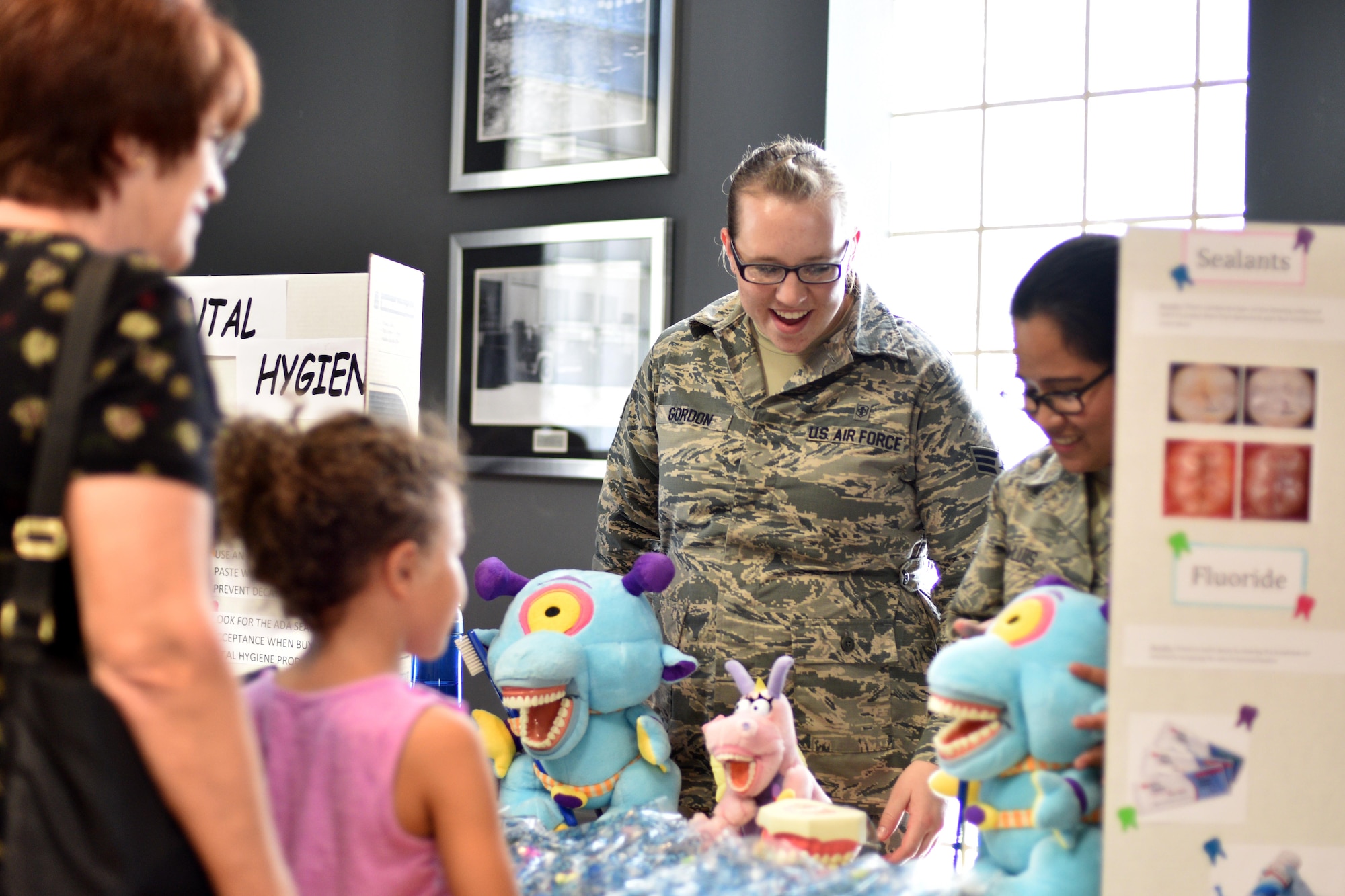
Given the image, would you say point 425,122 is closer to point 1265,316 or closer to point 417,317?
point 417,317

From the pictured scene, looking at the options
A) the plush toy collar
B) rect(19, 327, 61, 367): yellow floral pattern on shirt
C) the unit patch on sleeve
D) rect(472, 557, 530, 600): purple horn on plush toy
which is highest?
rect(19, 327, 61, 367): yellow floral pattern on shirt

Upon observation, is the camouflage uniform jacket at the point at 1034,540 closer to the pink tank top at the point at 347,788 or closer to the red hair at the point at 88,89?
the pink tank top at the point at 347,788

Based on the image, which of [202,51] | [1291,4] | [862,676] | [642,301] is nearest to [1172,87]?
[1291,4]

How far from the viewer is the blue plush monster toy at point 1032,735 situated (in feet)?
3.70

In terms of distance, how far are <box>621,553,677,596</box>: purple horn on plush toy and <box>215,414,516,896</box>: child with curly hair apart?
1.86 feet

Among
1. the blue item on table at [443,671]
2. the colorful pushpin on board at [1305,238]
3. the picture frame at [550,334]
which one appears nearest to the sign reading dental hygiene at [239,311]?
the blue item on table at [443,671]

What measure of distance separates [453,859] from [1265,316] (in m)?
0.89

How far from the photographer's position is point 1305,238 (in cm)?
108

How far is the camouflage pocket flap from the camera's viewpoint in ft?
5.80

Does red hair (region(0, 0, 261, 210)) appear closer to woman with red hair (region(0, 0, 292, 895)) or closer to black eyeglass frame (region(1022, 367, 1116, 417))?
woman with red hair (region(0, 0, 292, 895))

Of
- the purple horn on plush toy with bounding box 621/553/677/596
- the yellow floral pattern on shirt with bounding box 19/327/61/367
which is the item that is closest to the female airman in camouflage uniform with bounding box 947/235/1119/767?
the purple horn on plush toy with bounding box 621/553/677/596

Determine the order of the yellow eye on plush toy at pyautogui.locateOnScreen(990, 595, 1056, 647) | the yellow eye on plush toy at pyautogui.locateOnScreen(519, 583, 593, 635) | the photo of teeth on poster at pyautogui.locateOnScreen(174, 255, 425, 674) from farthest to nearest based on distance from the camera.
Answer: the photo of teeth on poster at pyautogui.locateOnScreen(174, 255, 425, 674) < the yellow eye on plush toy at pyautogui.locateOnScreen(519, 583, 593, 635) < the yellow eye on plush toy at pyautogui.locateOnScreen(990, 595, 1056, 647)

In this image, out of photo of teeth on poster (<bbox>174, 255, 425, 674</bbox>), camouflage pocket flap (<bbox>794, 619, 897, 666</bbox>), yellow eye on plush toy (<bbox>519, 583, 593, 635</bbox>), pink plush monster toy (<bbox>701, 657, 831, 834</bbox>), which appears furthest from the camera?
photo of teeth on poster (<bbox>174, 255, 425, 674</bbox>)

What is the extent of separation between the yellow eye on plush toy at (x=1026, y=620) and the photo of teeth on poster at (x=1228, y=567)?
0.35 ft
